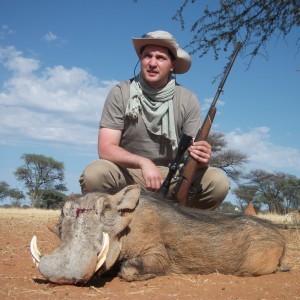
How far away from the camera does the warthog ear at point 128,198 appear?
3.42 metres

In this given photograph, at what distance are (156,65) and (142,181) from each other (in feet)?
4.21

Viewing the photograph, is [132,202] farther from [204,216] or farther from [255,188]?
[255,188]

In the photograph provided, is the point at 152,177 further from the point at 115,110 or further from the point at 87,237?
the point at 87,237

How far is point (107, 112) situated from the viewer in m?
5.22

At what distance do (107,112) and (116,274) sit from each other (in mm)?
2184

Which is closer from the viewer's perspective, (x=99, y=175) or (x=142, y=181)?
(x=99, y=175)

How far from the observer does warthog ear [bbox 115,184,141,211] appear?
342 cm

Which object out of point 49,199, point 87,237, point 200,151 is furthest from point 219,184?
point 49,199

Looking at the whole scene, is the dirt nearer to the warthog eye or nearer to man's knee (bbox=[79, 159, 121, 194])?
the warthog eye

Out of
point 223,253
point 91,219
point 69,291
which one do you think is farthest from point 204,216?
point 69,291

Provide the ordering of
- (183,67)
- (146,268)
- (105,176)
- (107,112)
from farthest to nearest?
(183,67) < (107,112) < (105,176) < (146,268)

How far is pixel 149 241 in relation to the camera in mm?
3508

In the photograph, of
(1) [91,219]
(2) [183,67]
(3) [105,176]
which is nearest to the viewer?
(1) [91,219]

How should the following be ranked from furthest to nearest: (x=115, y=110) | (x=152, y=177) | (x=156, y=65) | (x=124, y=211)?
(x=115, y=110), (x=156, y=65), (x=152, y=177), (x=124, y=211)
